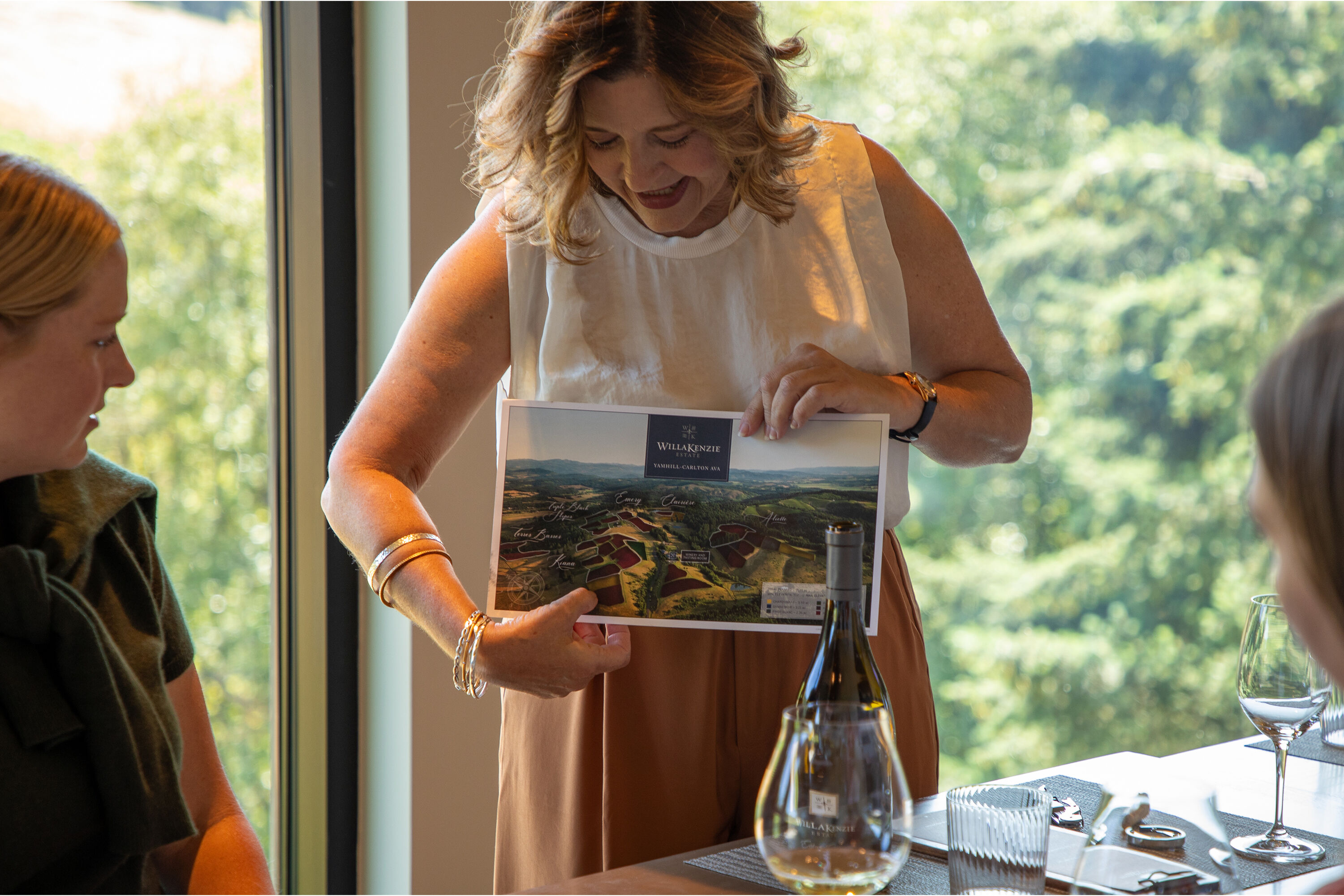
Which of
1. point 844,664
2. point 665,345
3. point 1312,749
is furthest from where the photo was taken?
point 1312,749

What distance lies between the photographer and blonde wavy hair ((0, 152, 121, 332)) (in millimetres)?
1068

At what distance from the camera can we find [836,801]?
0.71 metres

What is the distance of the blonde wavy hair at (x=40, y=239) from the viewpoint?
1.07 m

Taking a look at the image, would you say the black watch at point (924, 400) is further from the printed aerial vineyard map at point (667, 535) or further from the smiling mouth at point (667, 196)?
the smiling mouth at point (667, 196)

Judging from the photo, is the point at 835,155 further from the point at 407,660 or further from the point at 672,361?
the point at 407,660

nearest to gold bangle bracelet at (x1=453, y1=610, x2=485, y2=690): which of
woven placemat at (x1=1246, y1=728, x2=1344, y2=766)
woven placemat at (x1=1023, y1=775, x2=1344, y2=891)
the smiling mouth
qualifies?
the smiling mouth

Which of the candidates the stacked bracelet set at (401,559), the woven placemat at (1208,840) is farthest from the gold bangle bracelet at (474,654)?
the woven placemat at (1208,840)

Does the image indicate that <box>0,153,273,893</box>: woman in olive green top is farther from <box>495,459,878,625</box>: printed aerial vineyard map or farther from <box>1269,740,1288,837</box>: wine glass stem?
<box>1269,740,1288,837</box>: wine glass stem

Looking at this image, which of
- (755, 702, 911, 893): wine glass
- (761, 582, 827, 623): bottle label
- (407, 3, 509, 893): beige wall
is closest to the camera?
(755, 702, 911, 893): wine glass

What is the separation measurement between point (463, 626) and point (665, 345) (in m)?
0.39

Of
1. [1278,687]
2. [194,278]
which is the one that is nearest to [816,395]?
[1278,687]

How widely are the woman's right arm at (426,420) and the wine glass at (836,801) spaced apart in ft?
1.60

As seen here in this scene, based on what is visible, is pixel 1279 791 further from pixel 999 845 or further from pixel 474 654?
pixel 474 654

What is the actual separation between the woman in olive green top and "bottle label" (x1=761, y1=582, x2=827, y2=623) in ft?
2.03
